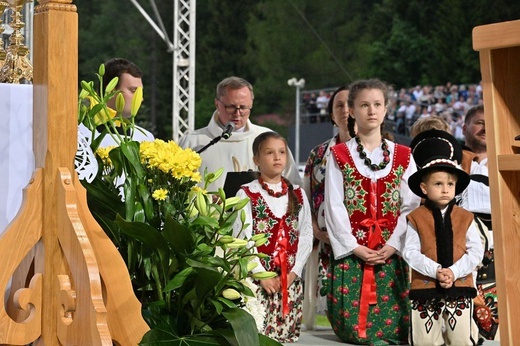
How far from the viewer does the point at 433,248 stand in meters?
4.36

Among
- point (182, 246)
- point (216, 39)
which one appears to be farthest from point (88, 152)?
point (216, 39)

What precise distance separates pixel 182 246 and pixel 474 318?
9.54 feet

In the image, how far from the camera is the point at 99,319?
199cm

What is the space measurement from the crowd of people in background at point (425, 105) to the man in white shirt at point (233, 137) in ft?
38.1

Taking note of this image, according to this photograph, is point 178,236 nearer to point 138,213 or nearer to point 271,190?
point 138,213

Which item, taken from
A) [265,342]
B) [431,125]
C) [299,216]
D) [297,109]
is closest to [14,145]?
[265,342]

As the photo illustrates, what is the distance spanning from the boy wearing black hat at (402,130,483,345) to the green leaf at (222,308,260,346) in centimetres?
219

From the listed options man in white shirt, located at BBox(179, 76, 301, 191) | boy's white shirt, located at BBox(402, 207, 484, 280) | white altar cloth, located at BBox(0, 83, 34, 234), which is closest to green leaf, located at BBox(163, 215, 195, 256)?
white altar cloth, located at BBox(0, 83, 34, 234)

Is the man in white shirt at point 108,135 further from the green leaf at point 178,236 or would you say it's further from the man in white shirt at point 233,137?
the man in white shirt at point 233,137

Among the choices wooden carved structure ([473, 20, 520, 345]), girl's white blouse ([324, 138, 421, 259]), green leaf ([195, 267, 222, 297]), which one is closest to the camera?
wooden carved structure ([473, 20, 520, 345])

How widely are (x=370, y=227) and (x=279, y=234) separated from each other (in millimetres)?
451

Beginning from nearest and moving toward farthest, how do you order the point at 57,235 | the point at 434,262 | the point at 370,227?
the point at 57,235, the point at 434,262, the point at 370,227

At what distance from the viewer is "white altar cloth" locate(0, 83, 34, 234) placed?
2252mm

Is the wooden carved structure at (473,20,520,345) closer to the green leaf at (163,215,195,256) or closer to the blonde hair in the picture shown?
the green leaf at (163,215,195,256)
